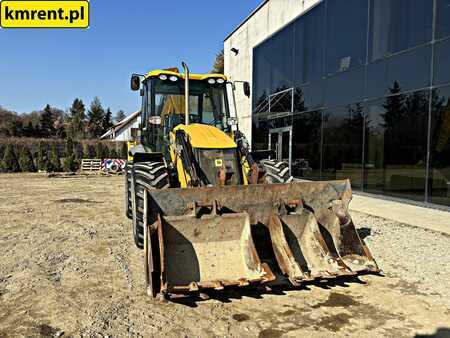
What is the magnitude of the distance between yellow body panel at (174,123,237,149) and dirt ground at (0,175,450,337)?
69.6 inches

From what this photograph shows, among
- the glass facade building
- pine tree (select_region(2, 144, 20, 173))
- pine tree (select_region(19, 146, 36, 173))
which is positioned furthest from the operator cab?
pine tree (select_region(2, 144, 20, 173))

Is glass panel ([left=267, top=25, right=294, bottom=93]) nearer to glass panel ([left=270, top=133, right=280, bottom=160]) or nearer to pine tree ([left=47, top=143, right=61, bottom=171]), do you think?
glass panel ([left=270, top=133, right=280, bottom=160])

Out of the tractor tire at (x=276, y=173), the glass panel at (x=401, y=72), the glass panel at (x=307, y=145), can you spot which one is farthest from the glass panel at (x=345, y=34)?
the tractor tire at (x=276, y=173)

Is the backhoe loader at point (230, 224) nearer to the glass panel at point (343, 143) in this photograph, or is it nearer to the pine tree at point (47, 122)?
the glass panel at point (343, 143)

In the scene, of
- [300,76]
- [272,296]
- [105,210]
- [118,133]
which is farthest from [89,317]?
[118,133]

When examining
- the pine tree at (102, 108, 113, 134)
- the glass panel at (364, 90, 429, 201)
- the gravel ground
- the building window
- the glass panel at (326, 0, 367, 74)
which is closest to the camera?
the gravel ground

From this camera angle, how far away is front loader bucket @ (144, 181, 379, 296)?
4051 mm

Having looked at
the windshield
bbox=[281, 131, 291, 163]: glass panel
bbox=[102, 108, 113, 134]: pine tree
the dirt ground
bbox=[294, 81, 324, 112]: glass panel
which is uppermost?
bbox=[102, 108, 113, 134]: pine tree

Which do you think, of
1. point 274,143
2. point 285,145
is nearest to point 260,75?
point 274,143

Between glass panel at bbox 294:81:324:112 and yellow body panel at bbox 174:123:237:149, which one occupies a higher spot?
glass panel at bbox 294:81:324:112

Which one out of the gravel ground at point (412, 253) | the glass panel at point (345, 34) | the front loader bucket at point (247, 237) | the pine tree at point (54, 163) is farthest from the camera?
the pine tree at point (54, 163)

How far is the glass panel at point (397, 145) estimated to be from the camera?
9.75m

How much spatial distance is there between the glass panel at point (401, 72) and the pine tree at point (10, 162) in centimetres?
2043

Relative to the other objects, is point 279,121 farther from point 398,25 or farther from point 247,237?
point 247,237
